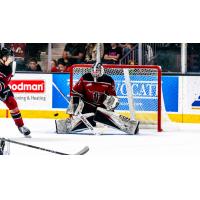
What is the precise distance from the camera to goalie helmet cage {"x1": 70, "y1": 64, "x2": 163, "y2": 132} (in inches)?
329

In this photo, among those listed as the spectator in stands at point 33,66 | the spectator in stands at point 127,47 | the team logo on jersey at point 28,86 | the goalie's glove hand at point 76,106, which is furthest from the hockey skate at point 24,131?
the spectator in stands at point 127,47

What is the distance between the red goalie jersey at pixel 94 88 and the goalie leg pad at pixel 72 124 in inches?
6.5

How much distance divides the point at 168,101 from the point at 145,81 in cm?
55

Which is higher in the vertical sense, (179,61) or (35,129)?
(179,61)

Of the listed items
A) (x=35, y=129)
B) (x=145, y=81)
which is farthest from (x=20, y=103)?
(x=145, y=81)

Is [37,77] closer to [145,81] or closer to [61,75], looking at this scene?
[61,75]

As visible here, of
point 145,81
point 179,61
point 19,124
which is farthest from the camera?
point 179,61

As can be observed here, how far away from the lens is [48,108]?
927cm

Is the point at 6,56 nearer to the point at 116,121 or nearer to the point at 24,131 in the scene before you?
the point at 24,131

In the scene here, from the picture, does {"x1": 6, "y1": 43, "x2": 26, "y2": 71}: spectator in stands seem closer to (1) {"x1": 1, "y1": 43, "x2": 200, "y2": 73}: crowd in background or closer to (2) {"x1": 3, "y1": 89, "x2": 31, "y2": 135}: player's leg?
(1) {"x1": 1, "y1": 43, "x2": 200, "y2": 73}: crowd in background

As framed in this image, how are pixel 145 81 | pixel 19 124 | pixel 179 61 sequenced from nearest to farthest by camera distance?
1. pixel 19 124
2. pixel 145 81
3. pixel 179 61

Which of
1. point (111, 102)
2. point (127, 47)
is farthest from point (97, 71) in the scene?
point (127, 47)

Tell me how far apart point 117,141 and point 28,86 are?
1997 mm

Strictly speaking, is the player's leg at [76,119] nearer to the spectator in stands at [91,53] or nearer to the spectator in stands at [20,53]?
the spectator in stands at [91,53]
